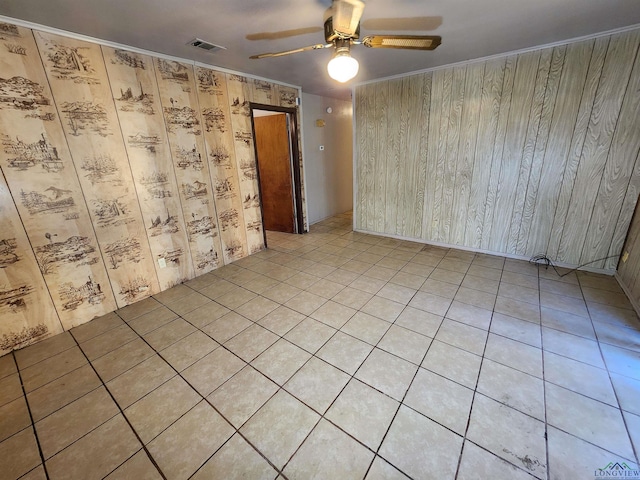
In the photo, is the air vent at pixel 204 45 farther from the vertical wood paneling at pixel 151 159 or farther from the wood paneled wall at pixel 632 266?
the wood paneled wall at pixel 632 266

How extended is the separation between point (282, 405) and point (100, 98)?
2.99 meters

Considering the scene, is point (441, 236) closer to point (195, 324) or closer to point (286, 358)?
point (286, 358)

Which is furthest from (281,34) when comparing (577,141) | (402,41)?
(577,141)

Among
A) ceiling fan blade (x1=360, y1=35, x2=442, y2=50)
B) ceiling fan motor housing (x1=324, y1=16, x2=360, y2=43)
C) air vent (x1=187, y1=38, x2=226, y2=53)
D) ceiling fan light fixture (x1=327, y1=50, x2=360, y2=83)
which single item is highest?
air vent (x1=187, y1=38, x2=226, y2=53)

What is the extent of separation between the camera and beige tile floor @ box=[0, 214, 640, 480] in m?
1.33

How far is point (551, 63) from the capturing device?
2811 mm

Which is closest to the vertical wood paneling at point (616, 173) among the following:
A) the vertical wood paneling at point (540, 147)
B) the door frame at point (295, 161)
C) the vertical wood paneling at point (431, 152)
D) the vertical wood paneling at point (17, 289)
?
the vertical wood paneling at point (540, 147)

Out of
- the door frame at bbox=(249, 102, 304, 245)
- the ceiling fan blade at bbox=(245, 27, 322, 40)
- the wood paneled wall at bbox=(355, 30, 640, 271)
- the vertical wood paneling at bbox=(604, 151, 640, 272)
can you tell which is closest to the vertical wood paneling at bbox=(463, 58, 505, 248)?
the wood paneled wall at bbox=(355, 30, 640, 271)

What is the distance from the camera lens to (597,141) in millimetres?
Result: 2766

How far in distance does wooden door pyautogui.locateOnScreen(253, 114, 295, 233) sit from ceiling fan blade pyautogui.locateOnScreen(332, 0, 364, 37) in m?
2.86

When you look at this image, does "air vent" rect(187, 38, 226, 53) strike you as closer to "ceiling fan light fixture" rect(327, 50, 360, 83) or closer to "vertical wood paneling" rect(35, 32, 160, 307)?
"vertical wood paneling" rect(35, 32, 160, 307)

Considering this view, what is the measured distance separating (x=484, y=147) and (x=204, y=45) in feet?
11.1

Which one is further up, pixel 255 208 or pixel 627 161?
pixel 627 161

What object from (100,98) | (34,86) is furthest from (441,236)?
(34,86)
